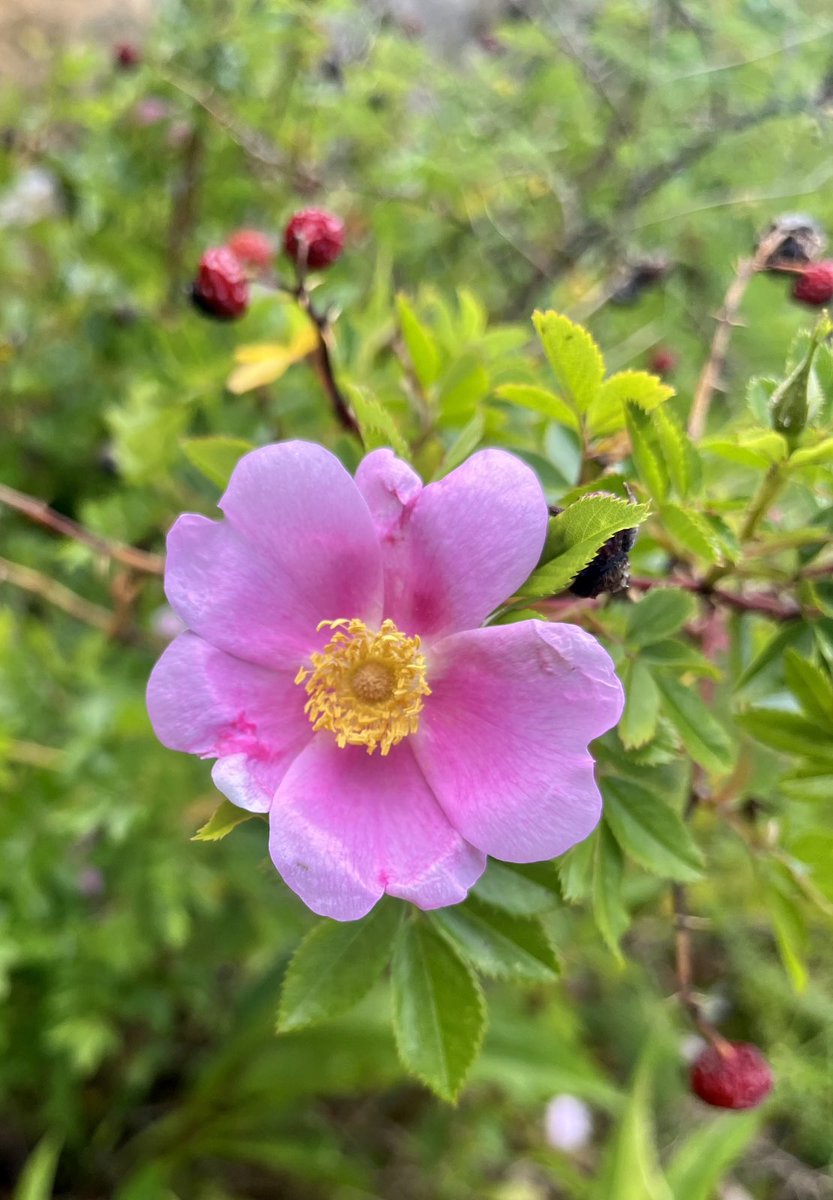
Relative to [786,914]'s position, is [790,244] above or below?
above

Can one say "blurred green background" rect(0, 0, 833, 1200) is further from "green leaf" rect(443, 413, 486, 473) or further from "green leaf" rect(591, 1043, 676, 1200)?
"green leaf" rect(443, 413, 486, 473)

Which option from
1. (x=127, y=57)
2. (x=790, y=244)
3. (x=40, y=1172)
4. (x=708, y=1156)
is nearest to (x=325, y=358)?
(x=790, y=244)

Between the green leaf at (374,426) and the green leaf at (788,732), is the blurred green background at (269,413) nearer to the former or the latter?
the green leaf at (374,426)

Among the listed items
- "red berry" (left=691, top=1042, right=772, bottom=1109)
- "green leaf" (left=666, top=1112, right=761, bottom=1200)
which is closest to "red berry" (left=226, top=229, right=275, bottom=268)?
"red berry" (left=691, top=1042, right=772, bottom=1109)

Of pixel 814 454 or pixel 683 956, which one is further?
pixel 683 956

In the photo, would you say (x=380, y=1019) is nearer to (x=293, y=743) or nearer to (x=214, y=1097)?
(x=214, y=1097)

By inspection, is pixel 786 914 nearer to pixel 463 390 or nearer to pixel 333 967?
pixel 333 967

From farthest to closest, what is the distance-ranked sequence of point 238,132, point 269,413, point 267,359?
1. point 238,132
2. point 269,413
3. point 267,359

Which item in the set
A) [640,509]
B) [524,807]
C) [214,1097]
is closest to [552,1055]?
[214,1097]
